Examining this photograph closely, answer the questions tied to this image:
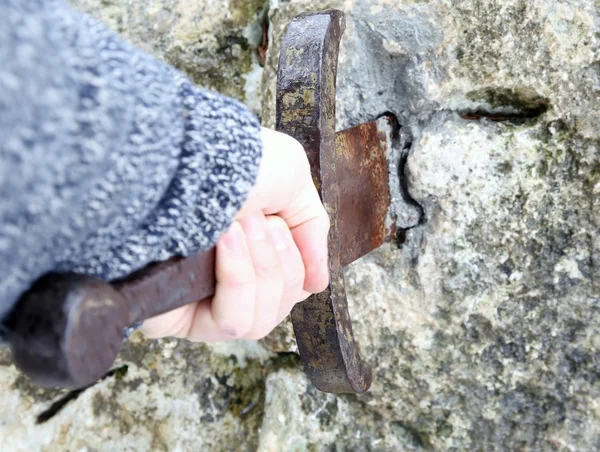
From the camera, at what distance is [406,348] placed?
1024mm

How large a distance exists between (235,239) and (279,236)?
0.07m

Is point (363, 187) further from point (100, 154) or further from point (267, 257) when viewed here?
point (100, 154)

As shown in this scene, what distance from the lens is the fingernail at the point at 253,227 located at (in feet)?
1.88

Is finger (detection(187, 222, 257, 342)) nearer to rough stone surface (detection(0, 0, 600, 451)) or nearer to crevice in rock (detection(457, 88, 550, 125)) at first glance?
rough stone surface (detection(0, 0, 600, 451))

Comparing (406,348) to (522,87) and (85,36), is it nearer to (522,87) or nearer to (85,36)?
(522,87)

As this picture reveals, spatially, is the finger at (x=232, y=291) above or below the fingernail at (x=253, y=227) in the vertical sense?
below

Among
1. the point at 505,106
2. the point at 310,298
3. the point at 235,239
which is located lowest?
the point at 310,298

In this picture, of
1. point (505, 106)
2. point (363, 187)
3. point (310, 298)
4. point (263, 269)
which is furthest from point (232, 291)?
point (505, 106)

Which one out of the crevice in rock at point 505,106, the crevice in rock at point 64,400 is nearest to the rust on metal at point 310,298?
the crevice in rock at point 505,106

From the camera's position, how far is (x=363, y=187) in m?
0.86

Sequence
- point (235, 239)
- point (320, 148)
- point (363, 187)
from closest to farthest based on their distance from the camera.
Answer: point (235, 239), point (320, 148), point (363, 187)

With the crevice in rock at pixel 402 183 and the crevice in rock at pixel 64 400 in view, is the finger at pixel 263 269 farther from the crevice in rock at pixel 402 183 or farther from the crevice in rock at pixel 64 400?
the crevice in rock at pixel 64 400

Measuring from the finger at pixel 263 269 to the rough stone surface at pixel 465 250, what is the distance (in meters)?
0.42

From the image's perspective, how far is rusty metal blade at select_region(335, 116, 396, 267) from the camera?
31.4 inches
